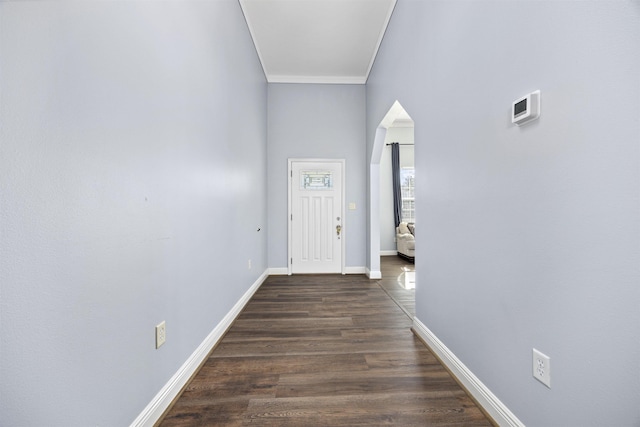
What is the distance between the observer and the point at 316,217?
16.3 ft

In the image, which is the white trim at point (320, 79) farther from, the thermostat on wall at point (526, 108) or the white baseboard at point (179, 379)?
the thermostat on wall at point (526, 108)

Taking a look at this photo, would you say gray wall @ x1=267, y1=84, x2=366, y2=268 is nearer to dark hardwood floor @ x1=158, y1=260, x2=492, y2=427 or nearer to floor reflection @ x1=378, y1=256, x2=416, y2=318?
floor reflection @ x1=378, y1=256, x2=416, y2=318

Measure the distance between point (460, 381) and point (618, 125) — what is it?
1602 millimetres

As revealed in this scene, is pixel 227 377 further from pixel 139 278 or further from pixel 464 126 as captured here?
pixel 464 126

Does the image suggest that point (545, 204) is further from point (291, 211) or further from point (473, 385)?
point (291, 211)

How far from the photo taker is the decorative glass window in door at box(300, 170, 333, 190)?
493 centimetres

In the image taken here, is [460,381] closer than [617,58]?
No

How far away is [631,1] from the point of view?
83cm

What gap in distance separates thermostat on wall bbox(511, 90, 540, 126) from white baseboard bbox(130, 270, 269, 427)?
85.5 inches

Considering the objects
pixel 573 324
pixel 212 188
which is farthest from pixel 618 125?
pixel 212 188

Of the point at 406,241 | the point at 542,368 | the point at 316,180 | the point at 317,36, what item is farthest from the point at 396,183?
the point at 542,368

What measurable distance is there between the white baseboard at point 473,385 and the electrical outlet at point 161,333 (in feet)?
5.74

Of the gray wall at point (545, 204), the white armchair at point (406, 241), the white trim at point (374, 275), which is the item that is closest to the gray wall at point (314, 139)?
the white trim at point (374, 275)

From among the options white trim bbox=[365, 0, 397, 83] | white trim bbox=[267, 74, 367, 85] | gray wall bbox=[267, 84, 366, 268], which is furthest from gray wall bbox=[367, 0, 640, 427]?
white trim bbox=[267, 74, 367, 85]
